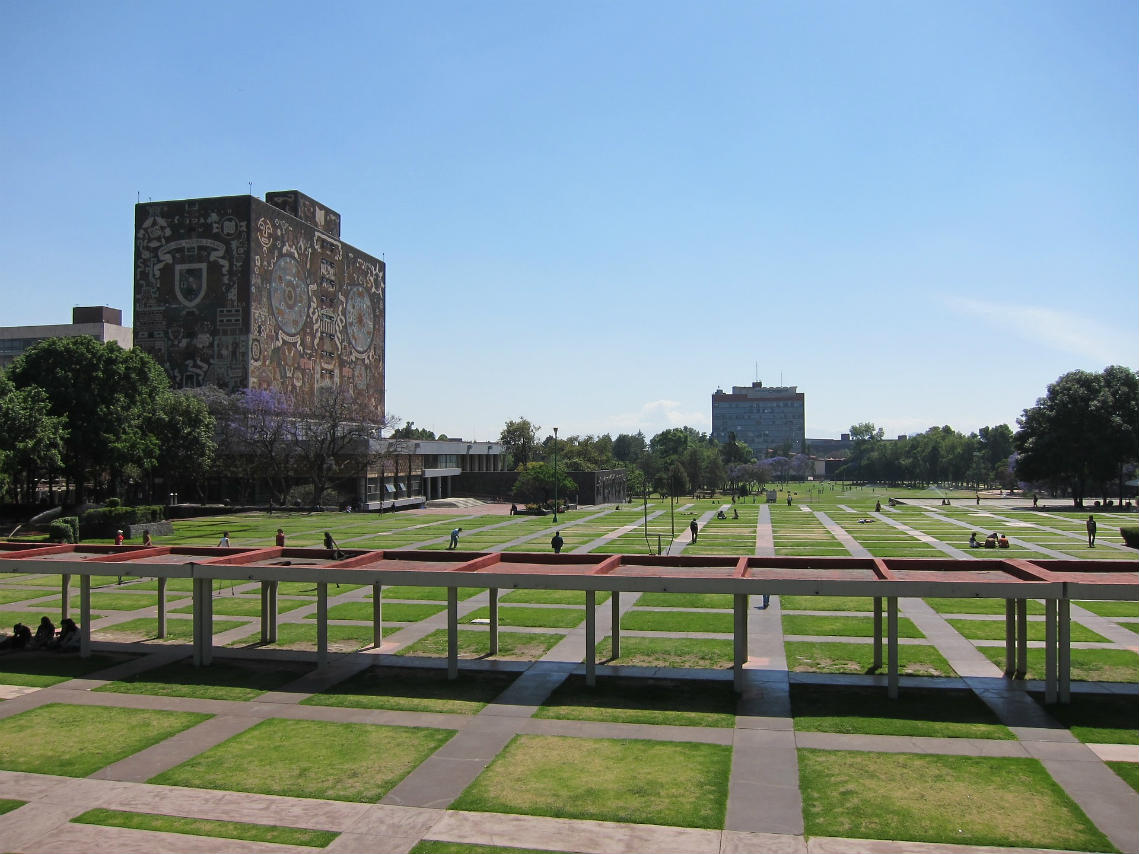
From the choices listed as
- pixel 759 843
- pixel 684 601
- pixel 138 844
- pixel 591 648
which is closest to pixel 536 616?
pixel 684 601

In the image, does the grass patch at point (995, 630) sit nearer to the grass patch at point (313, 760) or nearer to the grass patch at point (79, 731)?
the grass patch at point (313, 760)

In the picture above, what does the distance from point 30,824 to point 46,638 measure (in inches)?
553

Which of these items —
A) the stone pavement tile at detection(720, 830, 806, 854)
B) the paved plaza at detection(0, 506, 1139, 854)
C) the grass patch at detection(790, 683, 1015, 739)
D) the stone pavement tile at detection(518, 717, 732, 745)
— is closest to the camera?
the stone pavement tile at detection(720, 830, 806, 854)

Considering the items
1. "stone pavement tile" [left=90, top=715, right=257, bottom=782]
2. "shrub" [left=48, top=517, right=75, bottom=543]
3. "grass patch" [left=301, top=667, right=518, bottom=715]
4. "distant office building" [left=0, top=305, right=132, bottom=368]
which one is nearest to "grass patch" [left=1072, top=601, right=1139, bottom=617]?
"grass patch" [left=301, top=667, right=518, bottom=715]

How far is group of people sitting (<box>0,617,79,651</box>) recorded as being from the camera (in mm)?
25891

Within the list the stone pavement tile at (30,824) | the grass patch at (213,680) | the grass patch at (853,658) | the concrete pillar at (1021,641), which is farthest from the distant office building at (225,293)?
the concrete pillar at (1021,641)

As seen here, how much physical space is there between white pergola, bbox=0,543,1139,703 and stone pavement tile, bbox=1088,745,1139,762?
282cm

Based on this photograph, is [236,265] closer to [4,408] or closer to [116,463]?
[116,463]

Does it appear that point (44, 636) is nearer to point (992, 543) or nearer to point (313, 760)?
point (313, 760)

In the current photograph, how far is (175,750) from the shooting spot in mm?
17391

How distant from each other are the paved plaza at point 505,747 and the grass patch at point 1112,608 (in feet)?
6.69

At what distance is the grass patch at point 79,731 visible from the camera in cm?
1672

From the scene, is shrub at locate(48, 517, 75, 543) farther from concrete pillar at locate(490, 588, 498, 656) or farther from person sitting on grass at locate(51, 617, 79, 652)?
concrete pillar at locate(490, 588, 498, 656)

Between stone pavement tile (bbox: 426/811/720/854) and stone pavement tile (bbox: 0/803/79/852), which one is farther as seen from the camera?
stone pavement tile (bbox: 0/803/79/852)
